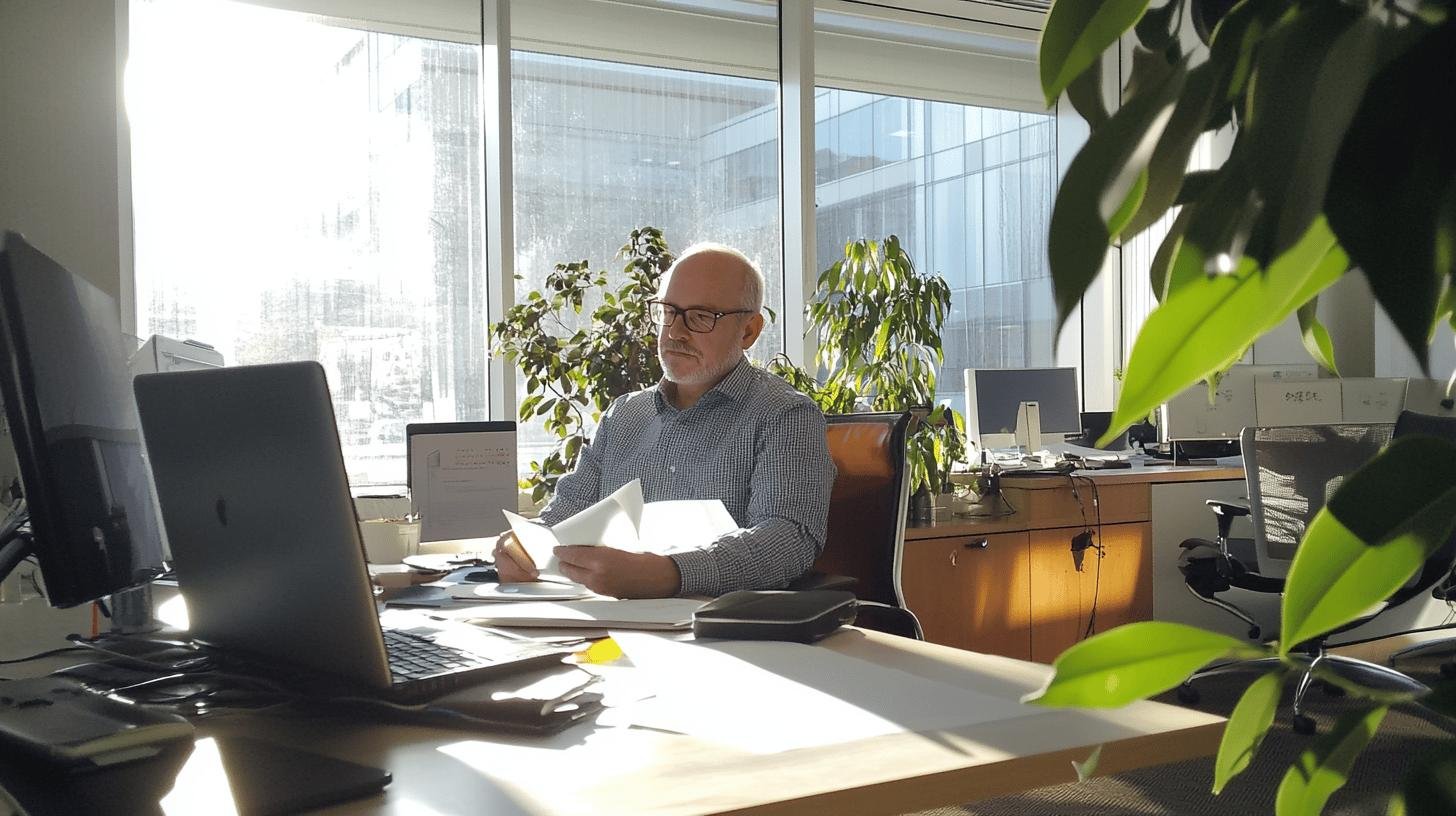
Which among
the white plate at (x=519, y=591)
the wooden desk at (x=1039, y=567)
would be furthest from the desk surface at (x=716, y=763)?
the wooden desk at (x=1039, y=567)

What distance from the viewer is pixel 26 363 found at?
1.10 metres

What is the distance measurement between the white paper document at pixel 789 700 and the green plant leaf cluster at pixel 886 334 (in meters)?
2.96

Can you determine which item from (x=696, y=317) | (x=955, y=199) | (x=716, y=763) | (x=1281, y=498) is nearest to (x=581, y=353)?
(x=696, y=317)

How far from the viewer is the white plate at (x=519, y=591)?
1747 millimetres

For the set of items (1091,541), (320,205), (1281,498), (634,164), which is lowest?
(1091,541)

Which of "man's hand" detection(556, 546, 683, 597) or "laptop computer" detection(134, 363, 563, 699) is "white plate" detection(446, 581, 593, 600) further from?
"laptop computer" detection(134, 363, 563, 699)

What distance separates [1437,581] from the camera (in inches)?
158

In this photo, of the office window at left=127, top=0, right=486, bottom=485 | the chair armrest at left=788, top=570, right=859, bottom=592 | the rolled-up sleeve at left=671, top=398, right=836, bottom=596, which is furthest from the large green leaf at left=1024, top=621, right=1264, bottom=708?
the office window at left=127, top=0, right=486, bottom=485

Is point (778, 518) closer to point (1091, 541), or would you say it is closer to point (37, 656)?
point (37, 656)

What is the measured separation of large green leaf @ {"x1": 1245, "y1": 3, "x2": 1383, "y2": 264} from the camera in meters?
0.24

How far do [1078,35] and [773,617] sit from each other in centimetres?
111

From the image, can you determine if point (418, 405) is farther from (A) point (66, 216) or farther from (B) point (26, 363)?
(B) point (26, 363)

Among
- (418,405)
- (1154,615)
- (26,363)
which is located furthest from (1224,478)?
(26,363)

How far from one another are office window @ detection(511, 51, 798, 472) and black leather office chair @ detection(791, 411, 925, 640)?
276 cm
